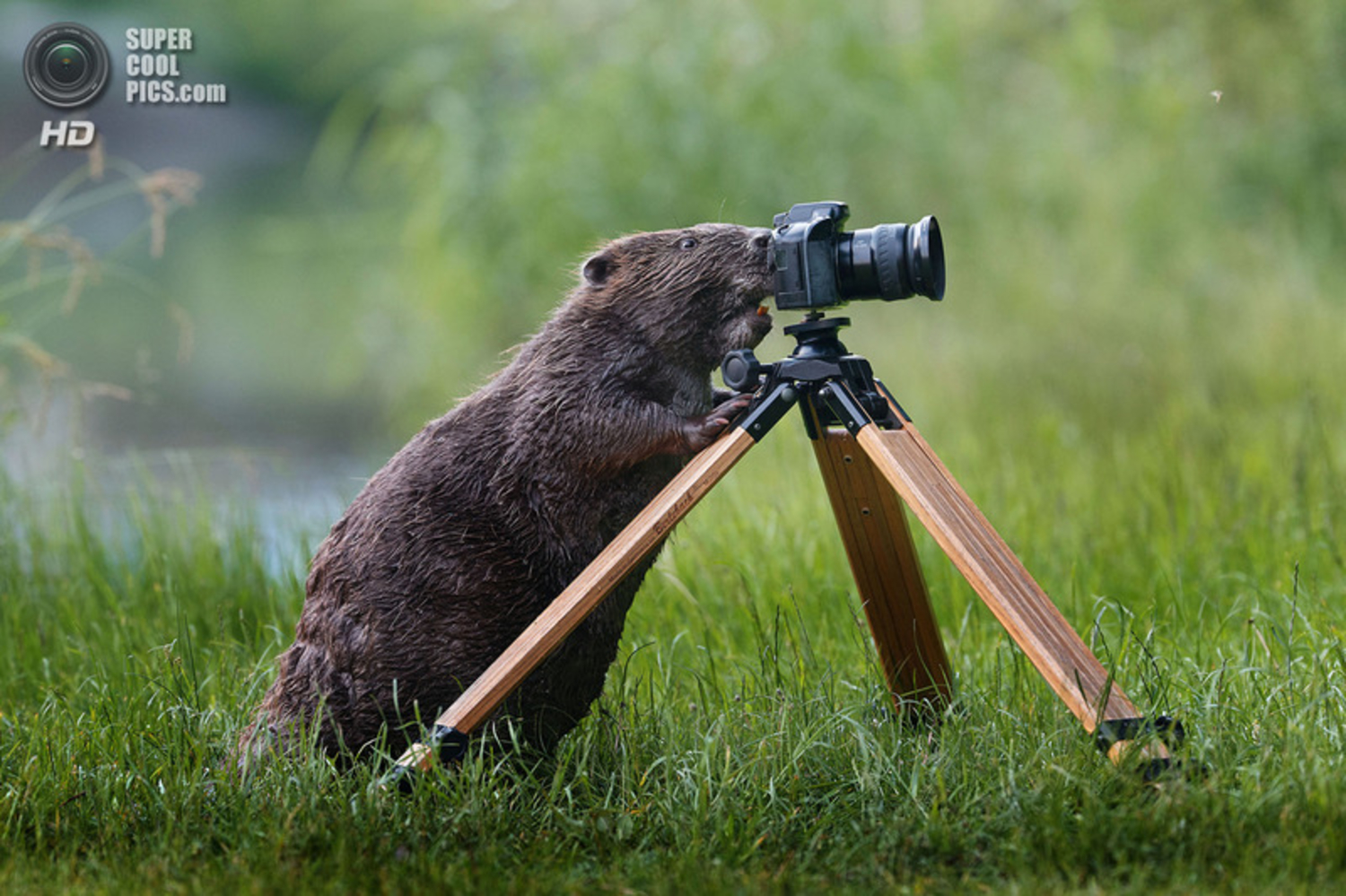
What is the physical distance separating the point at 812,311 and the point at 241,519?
386cm

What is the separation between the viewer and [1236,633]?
4777 millimetres

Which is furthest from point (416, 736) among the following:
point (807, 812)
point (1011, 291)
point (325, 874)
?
point (1011, 291)

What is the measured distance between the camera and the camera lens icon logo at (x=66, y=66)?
5.76 meters

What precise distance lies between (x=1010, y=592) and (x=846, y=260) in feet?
2.84

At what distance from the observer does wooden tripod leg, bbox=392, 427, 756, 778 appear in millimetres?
3213

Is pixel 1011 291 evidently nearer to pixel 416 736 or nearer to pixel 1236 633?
pixel 1236 633

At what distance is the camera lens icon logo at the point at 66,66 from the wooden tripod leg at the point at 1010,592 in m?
4.10

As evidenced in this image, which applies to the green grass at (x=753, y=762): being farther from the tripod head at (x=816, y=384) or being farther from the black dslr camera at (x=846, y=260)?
the black dslr camera at (x=846, y=260)

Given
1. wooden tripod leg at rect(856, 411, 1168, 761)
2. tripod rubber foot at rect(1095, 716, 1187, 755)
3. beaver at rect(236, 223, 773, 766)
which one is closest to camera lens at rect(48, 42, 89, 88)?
beaver at rect(236, 223, 773, 766)

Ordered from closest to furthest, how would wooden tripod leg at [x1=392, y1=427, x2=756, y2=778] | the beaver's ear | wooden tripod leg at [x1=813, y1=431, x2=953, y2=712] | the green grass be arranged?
the green grass → wooden tripod leg at [x1=392, y1=427, x2=756, y2=778] → wooden tripod leg at [x1=813, y1=431, x2=953, y2=712] → the beaver's ear

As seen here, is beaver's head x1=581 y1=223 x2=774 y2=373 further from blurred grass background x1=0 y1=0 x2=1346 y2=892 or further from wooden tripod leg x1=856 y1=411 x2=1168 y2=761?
blurred grass background x1=0 y1=0 x2=1346 y2=892

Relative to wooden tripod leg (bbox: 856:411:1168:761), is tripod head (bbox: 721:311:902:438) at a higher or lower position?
higher

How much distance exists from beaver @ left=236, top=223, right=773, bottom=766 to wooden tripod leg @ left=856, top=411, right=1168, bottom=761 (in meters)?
0.55

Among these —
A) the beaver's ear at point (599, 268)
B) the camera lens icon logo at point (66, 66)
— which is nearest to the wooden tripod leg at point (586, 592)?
the beaver's ear at point (599, 268)
